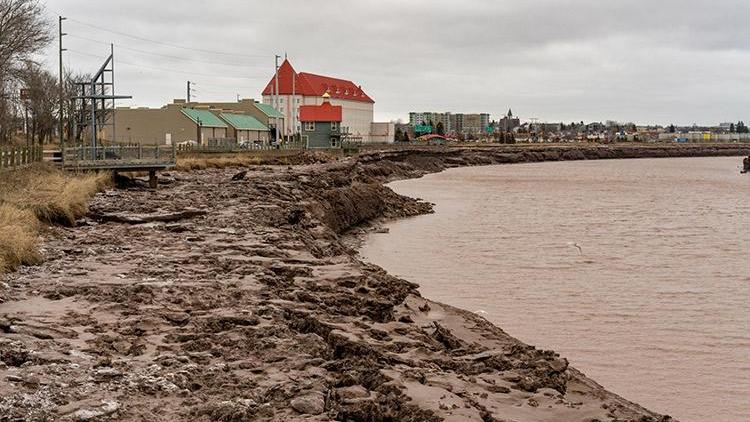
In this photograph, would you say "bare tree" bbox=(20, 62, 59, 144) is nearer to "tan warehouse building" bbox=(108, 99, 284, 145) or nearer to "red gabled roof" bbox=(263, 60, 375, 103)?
"tan warehouse building" bbox=(108, 99, 284, 145)

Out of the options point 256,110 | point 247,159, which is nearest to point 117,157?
point 247,159

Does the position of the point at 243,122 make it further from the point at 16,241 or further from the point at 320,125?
the point at 16,241

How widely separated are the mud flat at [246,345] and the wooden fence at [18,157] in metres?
12.9

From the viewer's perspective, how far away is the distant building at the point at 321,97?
427 feet

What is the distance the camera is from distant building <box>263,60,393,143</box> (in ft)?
427

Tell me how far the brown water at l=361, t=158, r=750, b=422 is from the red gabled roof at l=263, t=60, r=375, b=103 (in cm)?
8991

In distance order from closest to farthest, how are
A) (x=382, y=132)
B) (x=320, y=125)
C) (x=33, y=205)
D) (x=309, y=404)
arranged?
(x=309, y=404)
(x=33, y=205)
(x=320, y=125)
(x=382, y=132)

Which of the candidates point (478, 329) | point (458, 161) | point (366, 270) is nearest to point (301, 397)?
point (478, 329)

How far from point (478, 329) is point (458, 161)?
361 ft

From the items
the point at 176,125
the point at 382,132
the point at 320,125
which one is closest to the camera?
the point at 176,125

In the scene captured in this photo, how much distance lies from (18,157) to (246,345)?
87.7 ft

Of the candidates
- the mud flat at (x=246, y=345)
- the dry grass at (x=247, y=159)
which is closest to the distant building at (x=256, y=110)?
the dry grass at (x=247, y=159)

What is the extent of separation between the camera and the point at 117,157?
35500 mm

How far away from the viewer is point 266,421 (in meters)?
7.47
